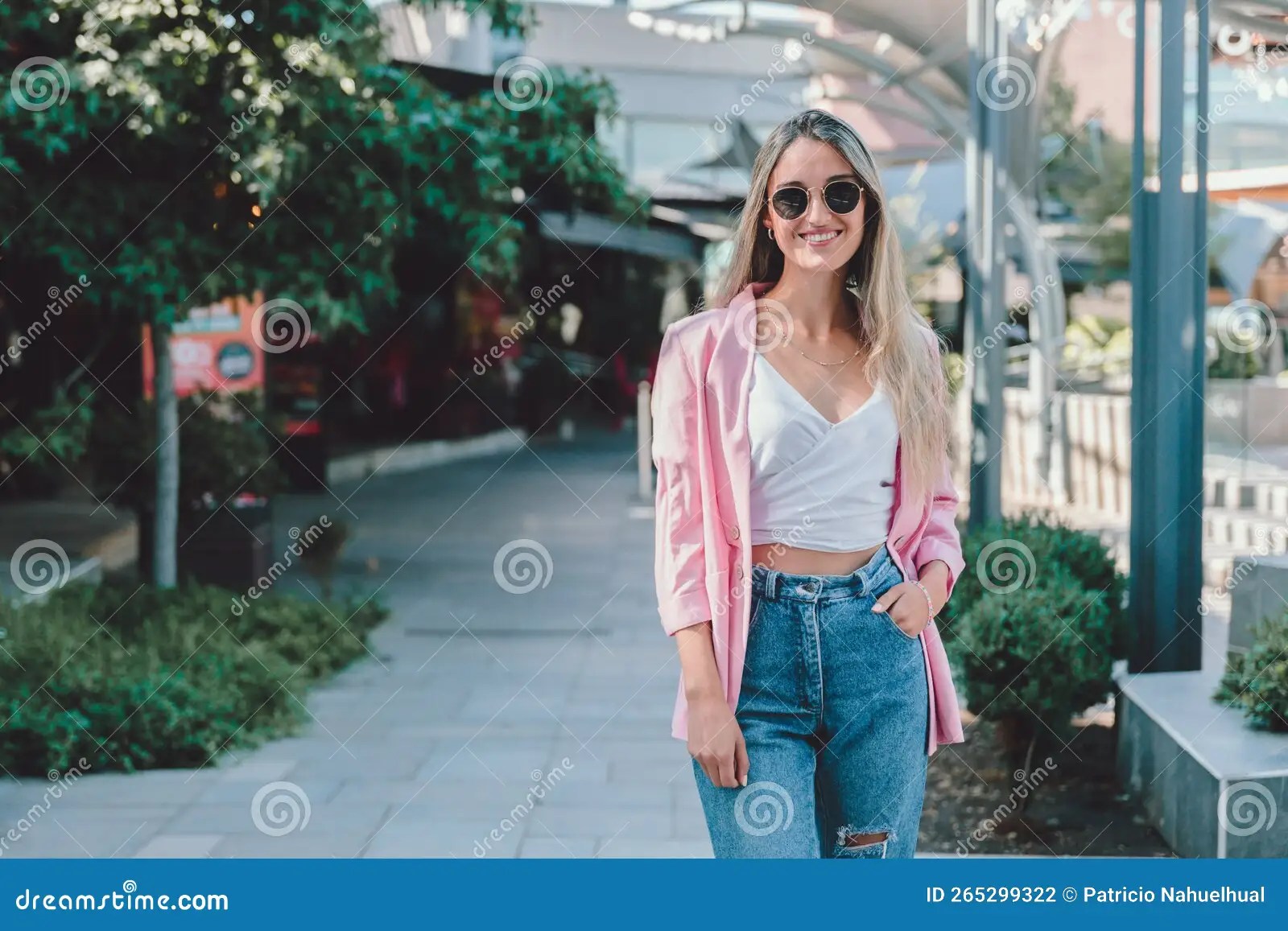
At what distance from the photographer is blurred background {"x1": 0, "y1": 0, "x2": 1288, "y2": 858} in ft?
15.1

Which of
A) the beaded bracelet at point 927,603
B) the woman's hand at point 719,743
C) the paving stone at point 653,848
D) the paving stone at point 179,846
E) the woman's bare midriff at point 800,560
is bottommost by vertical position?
the paving stone at point 653,848

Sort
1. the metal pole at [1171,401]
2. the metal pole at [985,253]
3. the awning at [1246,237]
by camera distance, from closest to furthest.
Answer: the metal pole at [1171,401] → the metal pole at [985,253] → the awning at [1246,237]

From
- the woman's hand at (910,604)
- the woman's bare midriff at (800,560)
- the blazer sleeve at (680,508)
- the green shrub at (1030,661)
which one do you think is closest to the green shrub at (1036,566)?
the green shrub at (1030,661)

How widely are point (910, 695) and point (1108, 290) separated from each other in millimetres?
25350

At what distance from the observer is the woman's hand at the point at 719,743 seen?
2078 millimetres

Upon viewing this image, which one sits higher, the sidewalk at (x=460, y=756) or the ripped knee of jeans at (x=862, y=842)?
the ripped knee of jeans at (x=862, y=842)

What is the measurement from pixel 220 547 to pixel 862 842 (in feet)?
21.0

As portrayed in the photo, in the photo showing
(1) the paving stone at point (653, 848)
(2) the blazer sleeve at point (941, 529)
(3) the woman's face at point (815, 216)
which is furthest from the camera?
(1) the paving stone at point (653, 848)

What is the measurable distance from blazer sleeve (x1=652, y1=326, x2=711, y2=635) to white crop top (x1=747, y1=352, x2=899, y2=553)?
91 millimetres

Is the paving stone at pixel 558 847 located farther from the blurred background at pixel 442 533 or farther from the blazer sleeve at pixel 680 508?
the blazer sleeve at pixel 680 508

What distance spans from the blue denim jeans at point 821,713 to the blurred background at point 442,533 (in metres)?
0.65

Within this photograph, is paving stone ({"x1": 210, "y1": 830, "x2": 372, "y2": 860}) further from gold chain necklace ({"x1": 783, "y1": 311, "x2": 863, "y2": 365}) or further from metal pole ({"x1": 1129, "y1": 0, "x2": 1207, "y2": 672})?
metal pole ({"x1": 1129, "y1": 0, "x2": 1207, "y2": 672})
